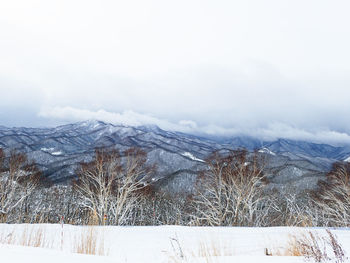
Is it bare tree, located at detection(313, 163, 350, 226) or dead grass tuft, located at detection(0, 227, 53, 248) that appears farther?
bare tree, located at detection(313, 163, 350, 226)

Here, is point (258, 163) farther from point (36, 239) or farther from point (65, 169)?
point (65, 169)

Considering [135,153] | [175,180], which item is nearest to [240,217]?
[135,153]

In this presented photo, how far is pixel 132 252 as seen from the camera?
4617mm

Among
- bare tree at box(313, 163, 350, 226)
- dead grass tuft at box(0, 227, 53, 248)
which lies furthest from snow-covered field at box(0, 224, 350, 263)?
bare tree at box(313, 163, 350, 226)

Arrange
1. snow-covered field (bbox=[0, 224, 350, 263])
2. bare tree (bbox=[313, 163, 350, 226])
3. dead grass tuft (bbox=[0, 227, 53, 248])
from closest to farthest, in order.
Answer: snow-covered field (bbox=[0, 224, 350, 263]) < dead grass tuft (bbox=[0, 227, 53, 248]) < bare tree (bbox=[313, 163, 350, 226])

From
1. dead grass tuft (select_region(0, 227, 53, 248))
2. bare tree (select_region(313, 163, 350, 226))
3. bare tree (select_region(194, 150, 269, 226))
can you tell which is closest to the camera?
dead grass tuft (select_region(0, 227, 53, 248))

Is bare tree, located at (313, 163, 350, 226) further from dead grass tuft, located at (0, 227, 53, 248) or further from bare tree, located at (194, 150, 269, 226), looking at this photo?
dead grass tuft, located at (0, 227, 53, 248)

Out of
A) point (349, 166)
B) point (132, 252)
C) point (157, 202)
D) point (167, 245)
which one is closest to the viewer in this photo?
point (132, 252)

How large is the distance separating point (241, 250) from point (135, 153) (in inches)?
639

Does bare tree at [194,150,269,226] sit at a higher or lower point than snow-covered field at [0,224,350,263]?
lower

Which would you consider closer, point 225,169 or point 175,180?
point 225,169

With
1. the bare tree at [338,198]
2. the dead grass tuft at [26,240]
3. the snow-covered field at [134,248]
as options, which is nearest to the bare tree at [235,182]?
the bare tree at [338,198]

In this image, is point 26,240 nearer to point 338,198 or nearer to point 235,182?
point 235,182

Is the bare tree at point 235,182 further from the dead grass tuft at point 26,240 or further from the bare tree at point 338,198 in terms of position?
the dead grass tuft at point 26,240
